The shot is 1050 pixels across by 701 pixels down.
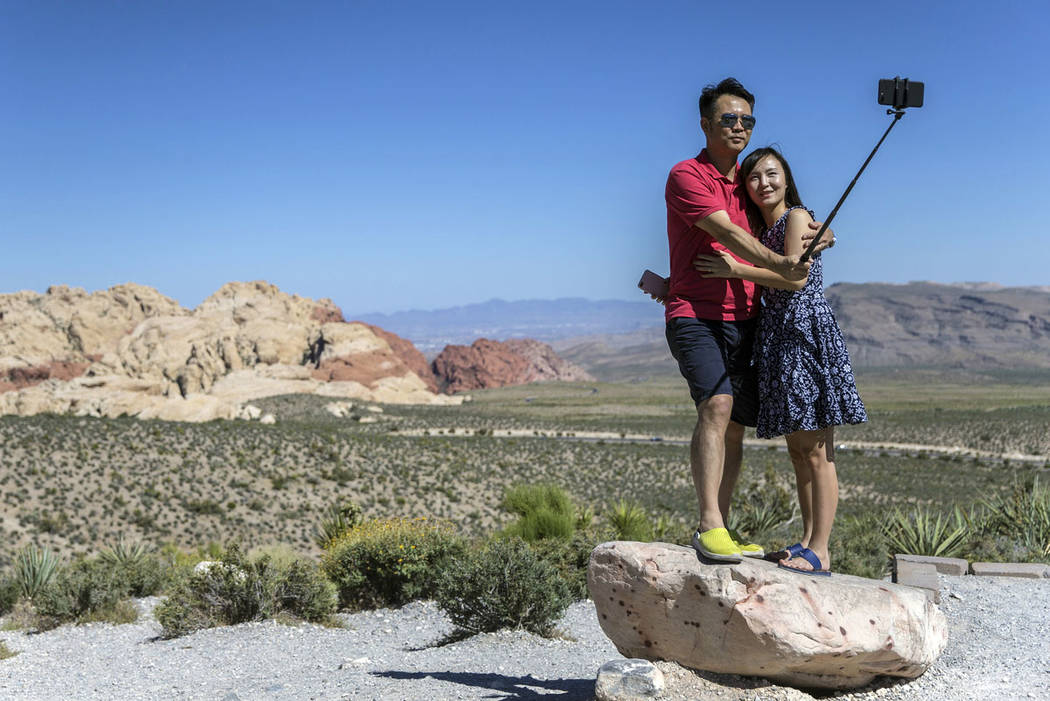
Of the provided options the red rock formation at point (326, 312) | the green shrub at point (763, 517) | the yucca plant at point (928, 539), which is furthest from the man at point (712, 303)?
the red rock formation at point (326, 312)

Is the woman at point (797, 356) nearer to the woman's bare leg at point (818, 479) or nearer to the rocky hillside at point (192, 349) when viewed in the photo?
the woman's bare leg at point (818, 479)

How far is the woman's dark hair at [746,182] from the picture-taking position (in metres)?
5.04

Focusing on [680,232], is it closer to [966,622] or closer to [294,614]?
[966,622]

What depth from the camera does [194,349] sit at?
77.2 meters

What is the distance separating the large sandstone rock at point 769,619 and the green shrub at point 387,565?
6115mm

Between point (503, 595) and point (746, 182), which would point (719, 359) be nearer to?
point (746, 182)

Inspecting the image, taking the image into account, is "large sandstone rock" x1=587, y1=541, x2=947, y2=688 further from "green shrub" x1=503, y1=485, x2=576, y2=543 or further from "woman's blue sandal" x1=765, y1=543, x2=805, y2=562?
"green shrub" x1=503, y1=485, x2=576, y2=543

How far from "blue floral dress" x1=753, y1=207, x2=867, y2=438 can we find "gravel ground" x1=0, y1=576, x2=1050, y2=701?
5.57 ft

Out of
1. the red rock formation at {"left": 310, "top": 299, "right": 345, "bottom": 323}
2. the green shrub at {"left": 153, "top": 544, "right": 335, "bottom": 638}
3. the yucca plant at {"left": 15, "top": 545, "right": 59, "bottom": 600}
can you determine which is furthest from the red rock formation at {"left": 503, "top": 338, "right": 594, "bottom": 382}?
the green shrub at {"left": 153, "top": 544, "right": 335, "bottom": 638}

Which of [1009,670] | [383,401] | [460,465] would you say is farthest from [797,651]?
[383,401]

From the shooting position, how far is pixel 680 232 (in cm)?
505

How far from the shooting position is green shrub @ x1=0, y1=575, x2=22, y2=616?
494 inches

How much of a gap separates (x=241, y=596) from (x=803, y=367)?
7.99 metres

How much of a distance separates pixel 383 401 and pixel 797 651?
72.0 meters
